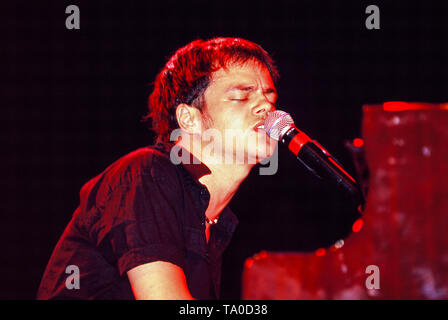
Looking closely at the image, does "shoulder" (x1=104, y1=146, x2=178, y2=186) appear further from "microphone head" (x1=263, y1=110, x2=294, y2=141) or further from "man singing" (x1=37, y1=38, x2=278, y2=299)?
"microphone head" (x1=263, y1=110, x2=294, y2=141)

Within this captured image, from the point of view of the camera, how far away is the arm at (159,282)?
1.18m

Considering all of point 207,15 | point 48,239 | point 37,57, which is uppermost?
point 207,15

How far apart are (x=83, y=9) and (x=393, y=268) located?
7.86ft

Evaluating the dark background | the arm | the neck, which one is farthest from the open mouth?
the dark background

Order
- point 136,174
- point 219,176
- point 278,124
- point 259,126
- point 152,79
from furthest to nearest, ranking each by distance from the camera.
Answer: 1. point 152,79
2. point 219,176
3. point 259,126
4. point 278,124
5. point 136,174

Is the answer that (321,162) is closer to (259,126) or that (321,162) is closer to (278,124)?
(278,124)

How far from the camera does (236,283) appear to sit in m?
2.85

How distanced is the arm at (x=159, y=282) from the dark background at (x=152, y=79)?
1.57 metres

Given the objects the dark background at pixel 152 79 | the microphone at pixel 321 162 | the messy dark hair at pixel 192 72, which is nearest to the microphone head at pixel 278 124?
the microphone at pixel 321 162

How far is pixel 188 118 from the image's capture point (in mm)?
1989

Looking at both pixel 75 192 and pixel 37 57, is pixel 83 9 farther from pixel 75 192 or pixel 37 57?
pixel 75 192

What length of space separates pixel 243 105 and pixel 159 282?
2.92 feet

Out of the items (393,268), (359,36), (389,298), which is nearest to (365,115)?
(393,268)

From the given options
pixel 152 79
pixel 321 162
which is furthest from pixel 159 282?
pixel 152 79
